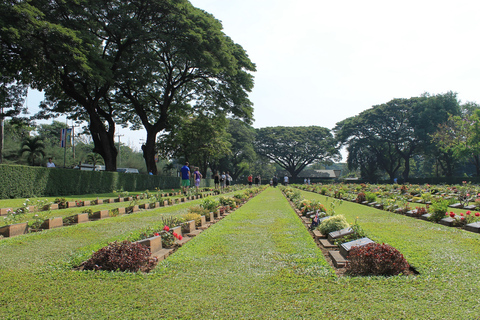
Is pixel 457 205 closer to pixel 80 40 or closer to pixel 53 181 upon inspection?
pixel 53 181

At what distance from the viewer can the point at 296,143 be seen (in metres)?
64.2

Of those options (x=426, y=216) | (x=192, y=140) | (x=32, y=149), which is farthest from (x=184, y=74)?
(x=32, y=149)

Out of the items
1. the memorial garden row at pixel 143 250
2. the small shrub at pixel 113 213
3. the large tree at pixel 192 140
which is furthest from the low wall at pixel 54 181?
the large tree at pixel 192 140

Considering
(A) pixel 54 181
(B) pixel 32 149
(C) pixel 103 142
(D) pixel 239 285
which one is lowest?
(D) pixel 239 285

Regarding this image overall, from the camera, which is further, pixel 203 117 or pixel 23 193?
pixel 203 117

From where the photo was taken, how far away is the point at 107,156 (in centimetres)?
2238

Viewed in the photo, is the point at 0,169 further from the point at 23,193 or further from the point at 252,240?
the point at 252,240

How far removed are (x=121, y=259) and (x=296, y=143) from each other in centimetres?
6181

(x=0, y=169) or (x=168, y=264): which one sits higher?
(x=0, y=169)

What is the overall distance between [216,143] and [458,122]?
2824cm

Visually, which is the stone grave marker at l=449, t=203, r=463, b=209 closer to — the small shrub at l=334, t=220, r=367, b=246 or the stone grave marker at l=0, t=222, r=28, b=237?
the small shrub at l=334, t=220, r=367, b=246

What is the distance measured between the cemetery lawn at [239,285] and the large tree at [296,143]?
2355 inches

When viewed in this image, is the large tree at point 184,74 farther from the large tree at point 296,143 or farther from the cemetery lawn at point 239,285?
the large tree at point 296,143

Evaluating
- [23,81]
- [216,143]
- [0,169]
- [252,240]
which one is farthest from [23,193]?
[216,143]
